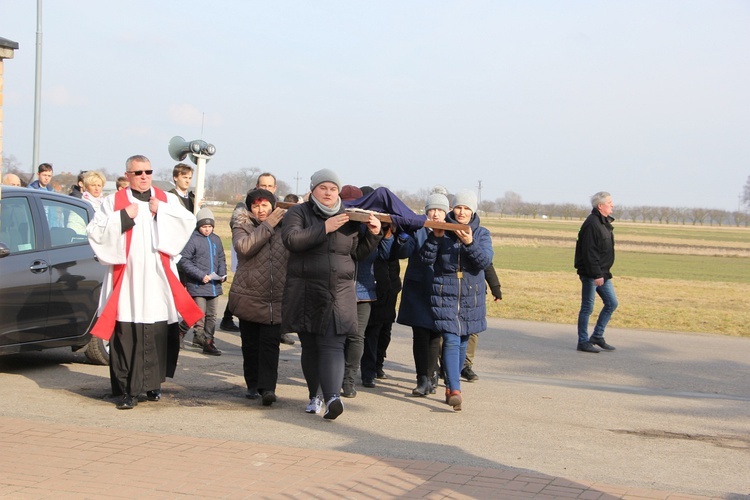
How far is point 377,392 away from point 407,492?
3.53 metres

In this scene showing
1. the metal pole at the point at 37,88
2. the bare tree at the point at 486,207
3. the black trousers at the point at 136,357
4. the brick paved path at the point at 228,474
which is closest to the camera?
the brick paved path at the point at 228,474

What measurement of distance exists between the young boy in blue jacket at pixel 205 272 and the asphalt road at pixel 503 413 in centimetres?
32

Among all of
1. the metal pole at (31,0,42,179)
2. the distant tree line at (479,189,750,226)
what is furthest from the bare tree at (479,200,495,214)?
the metal pole at (31,0,42,179)

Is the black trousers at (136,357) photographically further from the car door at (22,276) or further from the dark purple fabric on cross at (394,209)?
the dark purple fabric on cross at (394,209)

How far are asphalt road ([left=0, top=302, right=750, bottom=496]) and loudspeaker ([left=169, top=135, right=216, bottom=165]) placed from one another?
10.6 ft

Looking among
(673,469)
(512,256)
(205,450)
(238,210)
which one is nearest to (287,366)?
(238,210)

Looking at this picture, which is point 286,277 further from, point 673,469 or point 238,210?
point 673,469

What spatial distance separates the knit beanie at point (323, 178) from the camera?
7.23 m

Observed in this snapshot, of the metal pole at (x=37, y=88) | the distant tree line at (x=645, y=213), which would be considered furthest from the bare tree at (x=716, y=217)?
the metal pole at (x=37, y=88)

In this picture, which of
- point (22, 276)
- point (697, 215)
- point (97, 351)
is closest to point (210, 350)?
point (97, 351)

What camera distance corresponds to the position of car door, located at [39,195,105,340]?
8.64m

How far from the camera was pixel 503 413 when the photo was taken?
25.6 ft

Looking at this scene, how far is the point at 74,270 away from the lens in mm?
8828

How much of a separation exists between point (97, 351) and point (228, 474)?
4457 millimetres
